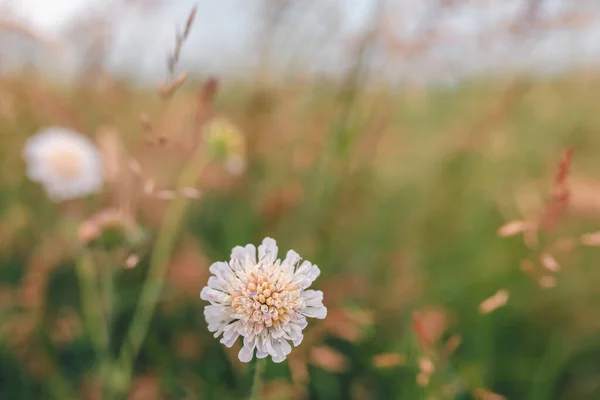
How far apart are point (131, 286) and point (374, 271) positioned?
Answer: 54 cm

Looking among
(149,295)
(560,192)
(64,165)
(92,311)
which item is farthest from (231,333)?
(64,165)

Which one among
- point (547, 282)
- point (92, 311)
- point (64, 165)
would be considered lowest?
point (92, 311)

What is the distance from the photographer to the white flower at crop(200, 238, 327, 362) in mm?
463

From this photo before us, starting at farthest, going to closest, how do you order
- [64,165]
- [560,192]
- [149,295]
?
[64,165], [149,295], [560,192]

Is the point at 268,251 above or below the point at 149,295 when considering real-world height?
above

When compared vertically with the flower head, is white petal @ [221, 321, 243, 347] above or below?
above

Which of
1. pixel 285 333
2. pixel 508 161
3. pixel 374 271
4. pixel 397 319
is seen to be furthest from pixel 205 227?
pixel 285 333

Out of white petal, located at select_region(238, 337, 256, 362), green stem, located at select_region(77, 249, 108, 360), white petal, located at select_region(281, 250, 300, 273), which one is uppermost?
white petal, located at select_region(281, 250, 300, 273)

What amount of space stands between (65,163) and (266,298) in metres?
0.88

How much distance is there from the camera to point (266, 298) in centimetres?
49

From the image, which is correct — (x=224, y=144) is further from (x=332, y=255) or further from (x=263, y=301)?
(x=263, y=301)

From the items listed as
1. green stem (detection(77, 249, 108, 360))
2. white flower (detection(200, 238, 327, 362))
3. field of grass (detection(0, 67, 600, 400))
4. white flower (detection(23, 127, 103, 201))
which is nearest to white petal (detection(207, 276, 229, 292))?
white flower (detection(200, 238, 327, 362))

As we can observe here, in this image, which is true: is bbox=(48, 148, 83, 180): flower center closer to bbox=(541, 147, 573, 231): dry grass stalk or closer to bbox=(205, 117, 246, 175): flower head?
bbox=(205, 117, 246, 175): flower head

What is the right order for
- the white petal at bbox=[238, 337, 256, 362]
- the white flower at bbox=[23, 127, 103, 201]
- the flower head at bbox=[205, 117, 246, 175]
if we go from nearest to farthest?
the white petal at bbox=[238, 337, 256, 362], the flower head at bbox=[205, 117, 246, 175], the white flower at bbox=[23, 127, 103, 201]
